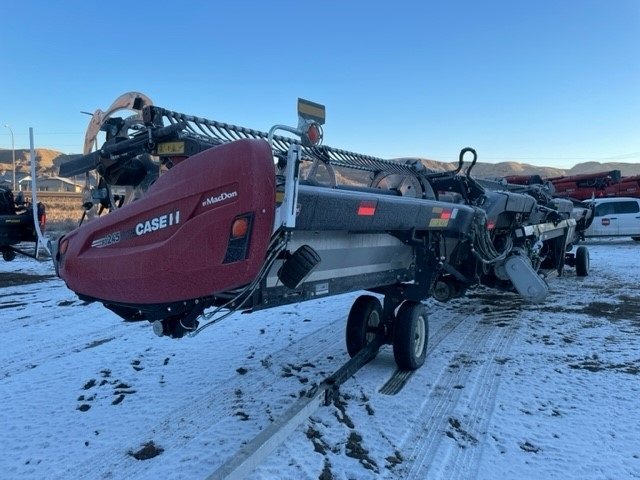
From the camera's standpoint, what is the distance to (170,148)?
2855mm

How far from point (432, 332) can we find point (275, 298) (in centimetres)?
321

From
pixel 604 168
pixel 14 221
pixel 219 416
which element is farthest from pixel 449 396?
pixel 604 168

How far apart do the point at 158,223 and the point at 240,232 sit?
0.48 metres

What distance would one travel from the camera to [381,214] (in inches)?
119

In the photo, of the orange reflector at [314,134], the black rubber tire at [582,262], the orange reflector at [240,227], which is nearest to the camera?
the orange reflector at [240,227]

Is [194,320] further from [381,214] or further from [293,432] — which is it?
[381,214]

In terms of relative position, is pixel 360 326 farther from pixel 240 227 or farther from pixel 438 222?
pixel 240 227

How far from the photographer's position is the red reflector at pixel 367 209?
2801 millimetres

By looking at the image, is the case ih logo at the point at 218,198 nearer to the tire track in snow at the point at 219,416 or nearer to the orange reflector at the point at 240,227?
the orange reflector at the point at 240,227

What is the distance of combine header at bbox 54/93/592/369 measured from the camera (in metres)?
2.22

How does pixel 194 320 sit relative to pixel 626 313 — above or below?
above

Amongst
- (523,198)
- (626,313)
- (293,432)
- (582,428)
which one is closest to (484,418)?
(582,428)

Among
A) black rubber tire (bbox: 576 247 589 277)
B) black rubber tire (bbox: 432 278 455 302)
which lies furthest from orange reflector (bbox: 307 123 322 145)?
black rubber tire (bbox: 576 247 589 277)

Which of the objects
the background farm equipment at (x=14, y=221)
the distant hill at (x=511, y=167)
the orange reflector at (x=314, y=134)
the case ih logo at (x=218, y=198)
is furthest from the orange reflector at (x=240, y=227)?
the distant hill at (x=511, y=167)
